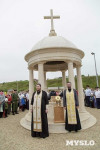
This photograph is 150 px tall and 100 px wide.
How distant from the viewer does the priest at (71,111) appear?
5.61 meters

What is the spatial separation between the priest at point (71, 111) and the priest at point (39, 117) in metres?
1.04

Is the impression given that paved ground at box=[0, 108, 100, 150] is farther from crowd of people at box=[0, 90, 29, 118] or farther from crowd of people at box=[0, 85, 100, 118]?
crowd of people at box=[0, 90, 29, 118]

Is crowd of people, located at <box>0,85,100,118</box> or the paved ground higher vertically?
crowd of people, located at <box>0,85,100,118</box>

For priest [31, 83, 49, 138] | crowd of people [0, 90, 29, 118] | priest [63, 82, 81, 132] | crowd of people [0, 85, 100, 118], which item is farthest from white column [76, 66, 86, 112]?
crowd of people [0, 90, 29, 118]

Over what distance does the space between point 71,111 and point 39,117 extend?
1492 millimetres

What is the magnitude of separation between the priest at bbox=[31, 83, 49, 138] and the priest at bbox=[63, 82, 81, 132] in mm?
1037

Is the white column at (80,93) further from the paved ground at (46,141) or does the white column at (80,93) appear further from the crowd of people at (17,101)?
the paved ground at (46,141)

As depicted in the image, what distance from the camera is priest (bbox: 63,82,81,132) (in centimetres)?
561

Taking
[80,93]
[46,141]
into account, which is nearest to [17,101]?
[80,93]

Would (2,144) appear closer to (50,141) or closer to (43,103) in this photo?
(50,141)

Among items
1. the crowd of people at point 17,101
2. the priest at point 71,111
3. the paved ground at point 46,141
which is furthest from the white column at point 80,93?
the priest at point 71,111

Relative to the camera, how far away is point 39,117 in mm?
5316

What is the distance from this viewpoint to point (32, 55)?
754 cm
